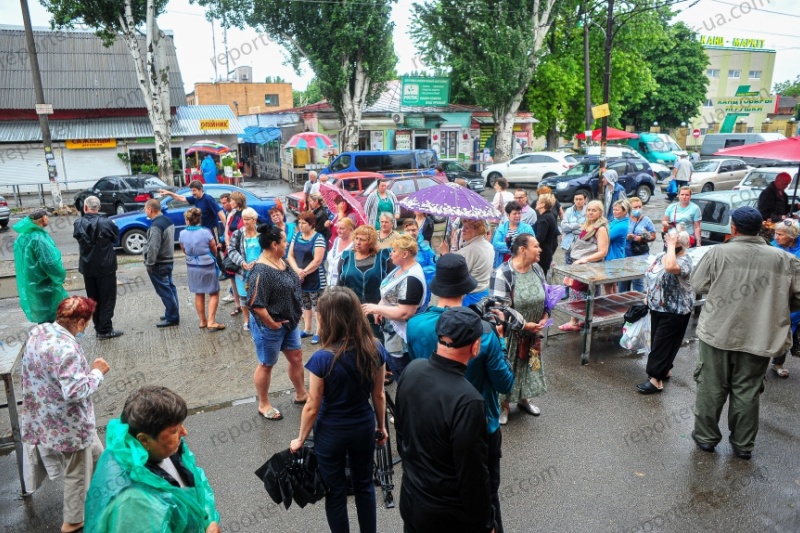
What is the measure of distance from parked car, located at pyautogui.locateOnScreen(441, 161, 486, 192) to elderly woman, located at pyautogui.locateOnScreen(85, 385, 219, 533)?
67.0ft

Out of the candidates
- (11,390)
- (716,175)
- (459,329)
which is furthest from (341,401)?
(716,175)

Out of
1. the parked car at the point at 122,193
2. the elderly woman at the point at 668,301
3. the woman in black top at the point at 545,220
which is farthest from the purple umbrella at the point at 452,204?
the parked car at the point at 122,193

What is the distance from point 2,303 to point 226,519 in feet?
25.8

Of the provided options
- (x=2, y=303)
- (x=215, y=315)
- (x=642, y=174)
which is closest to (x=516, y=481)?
(x=215, y=315)

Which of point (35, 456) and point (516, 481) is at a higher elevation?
point (35, 456)

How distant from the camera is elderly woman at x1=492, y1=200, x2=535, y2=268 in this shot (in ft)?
23.3

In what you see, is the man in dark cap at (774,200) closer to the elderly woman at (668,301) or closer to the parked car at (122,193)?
the elderly woman at (668,301)

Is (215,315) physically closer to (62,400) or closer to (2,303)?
(2,303)

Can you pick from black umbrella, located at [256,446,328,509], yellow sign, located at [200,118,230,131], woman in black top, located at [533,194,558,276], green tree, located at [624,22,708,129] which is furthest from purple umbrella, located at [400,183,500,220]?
green tree, located at [624,22,708,129]

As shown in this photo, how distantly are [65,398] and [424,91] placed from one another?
27951 millimetres

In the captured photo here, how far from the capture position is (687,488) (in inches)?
170

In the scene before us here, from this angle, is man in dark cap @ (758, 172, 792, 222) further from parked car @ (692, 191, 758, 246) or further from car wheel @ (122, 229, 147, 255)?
car wheel @ (122, 229, 147, 255)

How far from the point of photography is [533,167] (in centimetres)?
2520

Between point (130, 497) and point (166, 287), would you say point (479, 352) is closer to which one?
point (130, 497)
